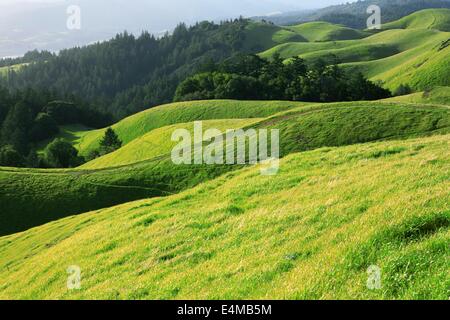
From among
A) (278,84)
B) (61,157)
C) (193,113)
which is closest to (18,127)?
(61,157)

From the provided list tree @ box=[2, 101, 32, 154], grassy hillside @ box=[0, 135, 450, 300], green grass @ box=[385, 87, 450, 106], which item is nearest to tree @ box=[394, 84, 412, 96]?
green grass @ box=[385, 87, 450, 106]

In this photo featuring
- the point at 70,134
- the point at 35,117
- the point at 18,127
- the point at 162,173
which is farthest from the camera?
the point at 35,117

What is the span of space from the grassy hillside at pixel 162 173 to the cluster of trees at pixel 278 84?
5990cm

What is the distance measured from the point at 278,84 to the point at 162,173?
8181 cm

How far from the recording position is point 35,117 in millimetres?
166250

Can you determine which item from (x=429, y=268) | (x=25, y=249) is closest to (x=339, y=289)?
(x=429, y=268)

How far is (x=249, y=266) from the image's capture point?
1295 cm

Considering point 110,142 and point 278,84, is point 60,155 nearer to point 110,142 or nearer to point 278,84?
point 110,142

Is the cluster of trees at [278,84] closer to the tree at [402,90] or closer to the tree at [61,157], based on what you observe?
the tree at [402,90]

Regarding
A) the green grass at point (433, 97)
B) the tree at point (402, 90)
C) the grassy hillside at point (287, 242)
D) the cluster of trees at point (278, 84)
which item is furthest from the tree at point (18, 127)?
the grassy hillside at point (287, 242)

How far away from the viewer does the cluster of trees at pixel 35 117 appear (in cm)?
15038

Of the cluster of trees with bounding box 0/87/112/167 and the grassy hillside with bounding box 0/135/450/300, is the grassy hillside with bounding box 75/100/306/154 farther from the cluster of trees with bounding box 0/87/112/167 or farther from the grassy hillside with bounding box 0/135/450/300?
the grassy hillside with bounding box 0/135/450/300

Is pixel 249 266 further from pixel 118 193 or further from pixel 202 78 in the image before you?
pixel 202 78

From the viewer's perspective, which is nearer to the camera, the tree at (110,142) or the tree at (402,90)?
the tree at (110,142)
